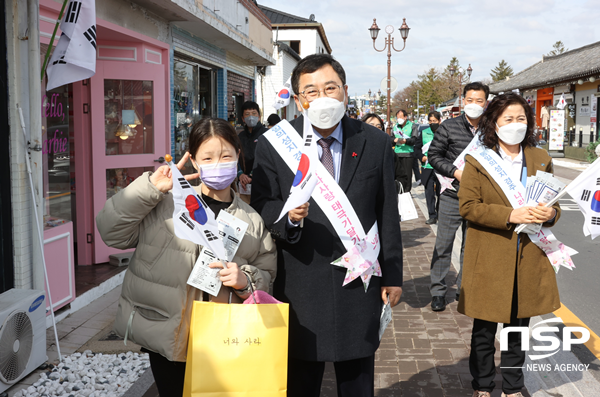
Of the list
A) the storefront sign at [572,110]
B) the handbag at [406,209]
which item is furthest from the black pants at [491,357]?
the storefront sign at [572,110]

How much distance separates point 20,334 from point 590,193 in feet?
A: 13.0

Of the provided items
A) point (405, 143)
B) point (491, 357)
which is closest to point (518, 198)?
point (491, 357)

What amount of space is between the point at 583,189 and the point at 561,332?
8.30 feet

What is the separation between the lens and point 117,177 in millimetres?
7367

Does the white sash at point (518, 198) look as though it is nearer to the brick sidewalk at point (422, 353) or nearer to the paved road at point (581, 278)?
the brick sidewalk at point (422, 353)

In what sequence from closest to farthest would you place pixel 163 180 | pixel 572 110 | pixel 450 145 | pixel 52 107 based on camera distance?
1. pixel 163 180
2. pixel 450 145
3. pixel 52 107
4. pixel 572 110

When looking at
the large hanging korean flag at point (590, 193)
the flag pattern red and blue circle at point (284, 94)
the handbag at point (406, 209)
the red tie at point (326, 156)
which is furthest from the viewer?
the flag pattern red and blue circle at point (284, 94)

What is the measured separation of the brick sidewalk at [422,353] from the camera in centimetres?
398

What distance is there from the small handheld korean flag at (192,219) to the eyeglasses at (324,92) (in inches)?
29.4

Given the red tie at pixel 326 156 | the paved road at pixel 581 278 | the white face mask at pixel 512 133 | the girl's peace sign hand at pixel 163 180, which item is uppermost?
the white face mask at pixel 512 133

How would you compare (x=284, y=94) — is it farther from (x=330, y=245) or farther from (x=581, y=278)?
(x=330, y=245)

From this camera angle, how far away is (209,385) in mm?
2291

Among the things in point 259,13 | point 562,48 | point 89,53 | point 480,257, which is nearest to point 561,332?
point 480,257

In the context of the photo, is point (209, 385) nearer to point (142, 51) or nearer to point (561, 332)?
point (561, 332)
